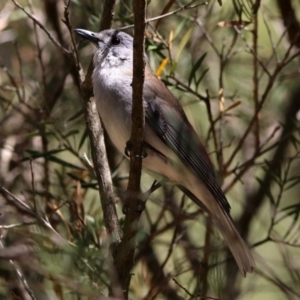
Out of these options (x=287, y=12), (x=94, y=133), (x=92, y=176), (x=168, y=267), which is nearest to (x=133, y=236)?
(x=94, y=133)

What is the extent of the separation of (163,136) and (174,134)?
0.30 feet

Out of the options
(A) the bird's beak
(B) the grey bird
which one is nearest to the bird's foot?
(B) the grey bird

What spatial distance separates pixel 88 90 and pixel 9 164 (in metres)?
0.97

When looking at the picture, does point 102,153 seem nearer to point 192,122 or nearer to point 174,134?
point 174,134

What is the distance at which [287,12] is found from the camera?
176 inches

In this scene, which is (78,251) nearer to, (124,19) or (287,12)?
(124,19)

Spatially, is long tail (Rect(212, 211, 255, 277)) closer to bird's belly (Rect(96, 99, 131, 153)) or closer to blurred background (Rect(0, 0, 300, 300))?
blurred background (Rect(0, 0, 300, 300))

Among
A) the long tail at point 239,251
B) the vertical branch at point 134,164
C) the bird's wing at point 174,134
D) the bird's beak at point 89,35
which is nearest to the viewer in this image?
the vertical branch at point 134,164

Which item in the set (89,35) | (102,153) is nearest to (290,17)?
(89,35)

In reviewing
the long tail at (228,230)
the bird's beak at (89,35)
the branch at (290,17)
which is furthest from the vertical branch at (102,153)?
the branch at (290,17)

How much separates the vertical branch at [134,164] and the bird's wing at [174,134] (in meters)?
0.52

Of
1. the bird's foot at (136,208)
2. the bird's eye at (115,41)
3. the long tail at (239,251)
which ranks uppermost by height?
the bird's eye at (115,41)

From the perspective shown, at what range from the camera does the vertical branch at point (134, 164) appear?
8.91 feet

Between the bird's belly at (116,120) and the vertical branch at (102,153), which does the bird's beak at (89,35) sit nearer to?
the vertical branch at (102,153)
